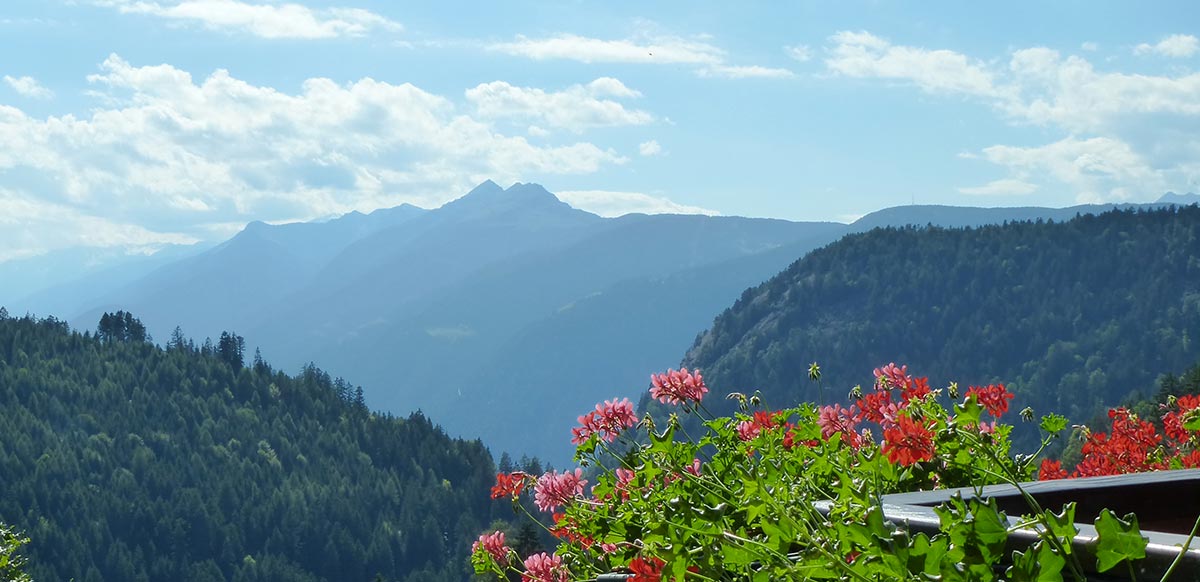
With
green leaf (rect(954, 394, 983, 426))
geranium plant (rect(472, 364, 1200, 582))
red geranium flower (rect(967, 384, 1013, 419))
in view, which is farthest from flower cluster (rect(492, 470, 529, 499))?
green leaf (rect(954, 394, 983, 426))

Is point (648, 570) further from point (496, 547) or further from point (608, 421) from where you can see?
point (496, 547)

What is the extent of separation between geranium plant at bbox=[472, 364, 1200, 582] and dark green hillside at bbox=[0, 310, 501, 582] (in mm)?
135102

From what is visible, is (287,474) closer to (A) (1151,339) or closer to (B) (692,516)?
(A) (1151,339)

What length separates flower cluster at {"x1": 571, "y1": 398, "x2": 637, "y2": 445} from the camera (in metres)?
4.35

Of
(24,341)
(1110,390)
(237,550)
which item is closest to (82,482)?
(237,550)

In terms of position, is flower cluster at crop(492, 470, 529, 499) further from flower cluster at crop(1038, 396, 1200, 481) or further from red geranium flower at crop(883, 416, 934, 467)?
flower cluster at crop(1038, 396, 1200, 481)

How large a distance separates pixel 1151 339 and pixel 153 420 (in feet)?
466

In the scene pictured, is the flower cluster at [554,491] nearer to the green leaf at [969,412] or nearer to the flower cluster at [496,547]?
the flower cluster at [496,547]

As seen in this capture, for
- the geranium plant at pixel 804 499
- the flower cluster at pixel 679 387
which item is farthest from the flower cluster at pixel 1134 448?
the flower cluster at pixel 679 387

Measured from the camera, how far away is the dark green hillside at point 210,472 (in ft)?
449

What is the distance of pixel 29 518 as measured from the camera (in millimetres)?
130875

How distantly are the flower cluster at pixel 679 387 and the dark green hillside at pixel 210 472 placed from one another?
444 feet

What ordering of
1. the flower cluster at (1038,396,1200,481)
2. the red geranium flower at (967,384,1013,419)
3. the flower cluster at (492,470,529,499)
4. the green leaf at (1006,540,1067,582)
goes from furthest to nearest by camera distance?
1. the flower cluster at (1038,396,1200,481)
2. the flower cluster at (492,470,529,499)
3. the red geranium flower at (967,384,1013,419)
4. the green leaf at (1006,540,1067,582)

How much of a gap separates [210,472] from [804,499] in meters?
158
